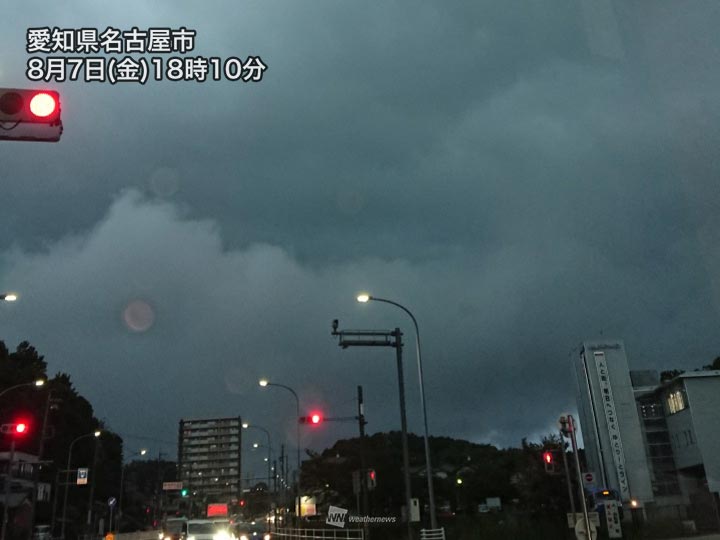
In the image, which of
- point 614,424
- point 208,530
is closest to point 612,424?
point 614,424

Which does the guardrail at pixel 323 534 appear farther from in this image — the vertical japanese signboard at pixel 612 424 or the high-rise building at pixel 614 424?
the vertical japanese signboard at pixel 612 424

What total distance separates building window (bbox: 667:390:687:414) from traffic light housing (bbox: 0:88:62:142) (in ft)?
199

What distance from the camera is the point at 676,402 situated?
59938 millimetres

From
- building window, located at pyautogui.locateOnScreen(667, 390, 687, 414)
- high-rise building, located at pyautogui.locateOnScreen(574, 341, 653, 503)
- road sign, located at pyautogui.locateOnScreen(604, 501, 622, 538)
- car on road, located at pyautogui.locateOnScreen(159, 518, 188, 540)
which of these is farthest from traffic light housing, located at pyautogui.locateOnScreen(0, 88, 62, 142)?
high-rise building, located at pyautogui.locateOnScreen(574, 341, 653, 503)

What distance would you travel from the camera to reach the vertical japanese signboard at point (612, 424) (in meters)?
61.2

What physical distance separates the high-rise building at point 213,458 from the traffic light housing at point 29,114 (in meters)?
140

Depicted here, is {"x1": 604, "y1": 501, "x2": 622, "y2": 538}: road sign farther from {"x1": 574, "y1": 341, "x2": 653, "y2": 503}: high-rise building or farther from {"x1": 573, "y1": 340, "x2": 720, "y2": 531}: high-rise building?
{"x1": 574, "y1": 341, "x2": 653, "y2": 503}: high-rise building

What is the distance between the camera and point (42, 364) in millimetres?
88312

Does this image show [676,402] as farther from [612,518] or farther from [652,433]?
[612,518]

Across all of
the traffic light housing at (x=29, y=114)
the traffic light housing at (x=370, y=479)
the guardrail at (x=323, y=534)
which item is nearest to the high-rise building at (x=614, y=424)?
the guardrail at (x=323, y=534)

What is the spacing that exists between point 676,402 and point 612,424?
6.06m

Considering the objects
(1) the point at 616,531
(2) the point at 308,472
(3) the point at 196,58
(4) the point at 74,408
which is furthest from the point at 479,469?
(3) the point at 196,58

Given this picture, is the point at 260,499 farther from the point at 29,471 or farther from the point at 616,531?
the point at 616,531

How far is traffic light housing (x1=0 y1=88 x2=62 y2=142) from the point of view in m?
6.71
